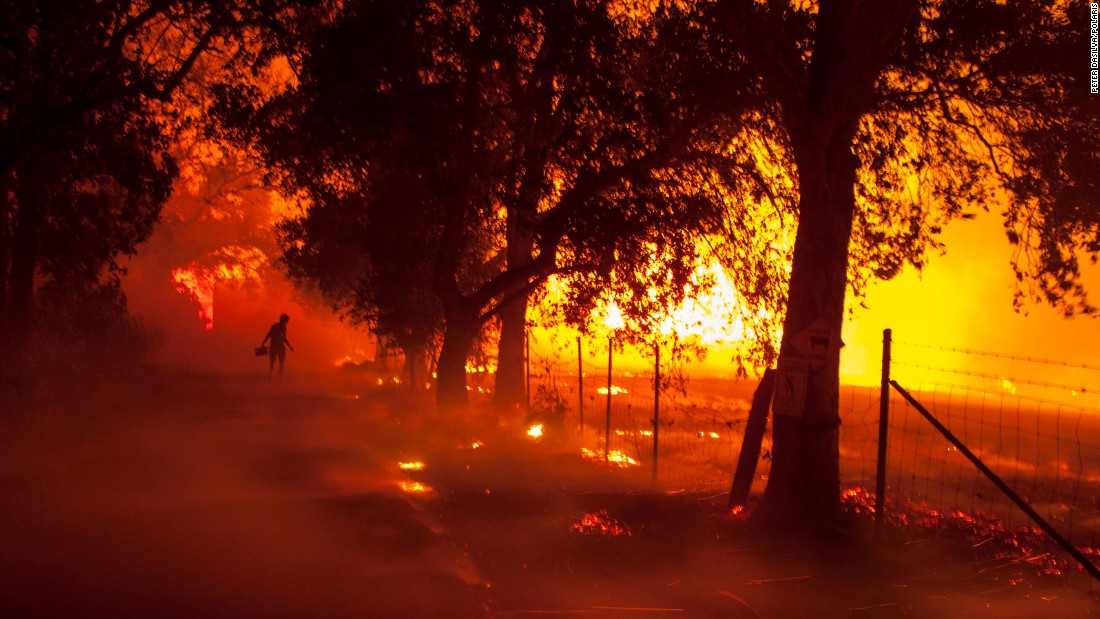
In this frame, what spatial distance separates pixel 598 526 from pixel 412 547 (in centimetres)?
186

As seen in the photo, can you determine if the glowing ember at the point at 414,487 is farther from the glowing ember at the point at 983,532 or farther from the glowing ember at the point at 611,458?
the glowing ember at the point at 983,532

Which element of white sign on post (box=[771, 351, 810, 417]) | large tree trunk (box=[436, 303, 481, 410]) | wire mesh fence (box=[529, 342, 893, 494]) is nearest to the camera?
white sign on post (box=[771, 351, 810, 417])

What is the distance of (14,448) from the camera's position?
1142 centimetres

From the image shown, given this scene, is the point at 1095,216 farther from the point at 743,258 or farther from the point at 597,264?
the point at 597,264

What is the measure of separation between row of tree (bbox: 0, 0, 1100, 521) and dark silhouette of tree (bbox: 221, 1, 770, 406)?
4 centimetres

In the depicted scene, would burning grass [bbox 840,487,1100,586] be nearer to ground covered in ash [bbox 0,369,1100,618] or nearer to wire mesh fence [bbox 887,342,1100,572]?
wire mesh fence [bbox 887,342,1100,572]

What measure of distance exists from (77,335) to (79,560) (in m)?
15.8

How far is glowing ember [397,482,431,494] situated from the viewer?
32.7ft

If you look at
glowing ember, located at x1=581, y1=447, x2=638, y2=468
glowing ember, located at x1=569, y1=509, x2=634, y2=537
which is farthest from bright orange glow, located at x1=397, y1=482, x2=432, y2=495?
glowing ember, located at x1=581, y1=447, x2=638, y2=468

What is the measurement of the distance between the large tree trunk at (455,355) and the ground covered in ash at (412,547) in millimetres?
3024

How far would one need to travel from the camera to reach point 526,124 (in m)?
12.4

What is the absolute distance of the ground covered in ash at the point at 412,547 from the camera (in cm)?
602

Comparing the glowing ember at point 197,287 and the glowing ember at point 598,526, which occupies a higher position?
the glowing ember at point 197,287

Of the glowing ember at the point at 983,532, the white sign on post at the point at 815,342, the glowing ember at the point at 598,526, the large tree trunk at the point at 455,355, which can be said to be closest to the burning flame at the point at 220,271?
the large tree trunk at the point at 455,355
